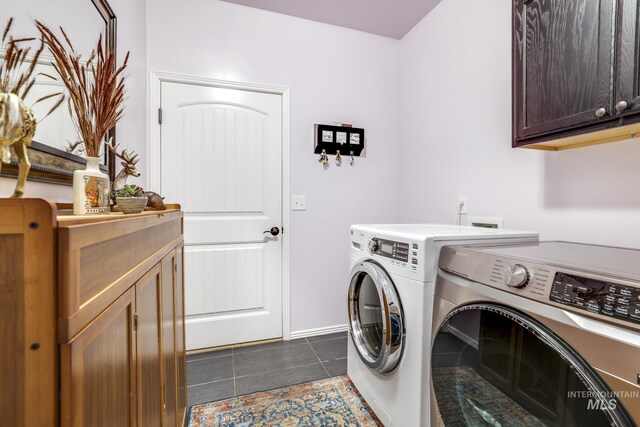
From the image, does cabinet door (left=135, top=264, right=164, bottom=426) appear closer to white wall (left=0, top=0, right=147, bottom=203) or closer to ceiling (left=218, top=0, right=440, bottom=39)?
white wall (left=0, top=0, right=147, bottom=203)

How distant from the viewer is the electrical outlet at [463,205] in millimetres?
1979

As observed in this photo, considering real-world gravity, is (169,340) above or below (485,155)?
below

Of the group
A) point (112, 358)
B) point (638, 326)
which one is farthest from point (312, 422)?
point (638, 326)

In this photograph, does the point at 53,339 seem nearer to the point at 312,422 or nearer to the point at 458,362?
the point at 458,362

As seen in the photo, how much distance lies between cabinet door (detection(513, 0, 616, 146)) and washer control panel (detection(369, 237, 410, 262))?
0.72 m

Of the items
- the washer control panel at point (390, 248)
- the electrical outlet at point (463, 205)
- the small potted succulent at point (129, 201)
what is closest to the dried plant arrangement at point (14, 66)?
the small potted succulent at point (129, 201)

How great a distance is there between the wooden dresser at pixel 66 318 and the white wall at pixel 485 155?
177 centimetres

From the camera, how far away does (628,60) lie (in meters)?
0.92

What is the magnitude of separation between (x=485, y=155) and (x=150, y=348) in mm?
1973

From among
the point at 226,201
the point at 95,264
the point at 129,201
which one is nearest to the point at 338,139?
the point at 226,201

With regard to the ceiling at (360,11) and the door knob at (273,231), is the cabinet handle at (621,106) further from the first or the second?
the door knob at (273,231)

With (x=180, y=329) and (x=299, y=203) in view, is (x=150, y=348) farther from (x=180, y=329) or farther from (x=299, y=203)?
(x=299, y=203)

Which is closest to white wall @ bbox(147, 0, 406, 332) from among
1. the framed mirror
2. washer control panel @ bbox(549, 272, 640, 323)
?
the framed mirror

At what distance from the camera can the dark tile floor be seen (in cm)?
178
